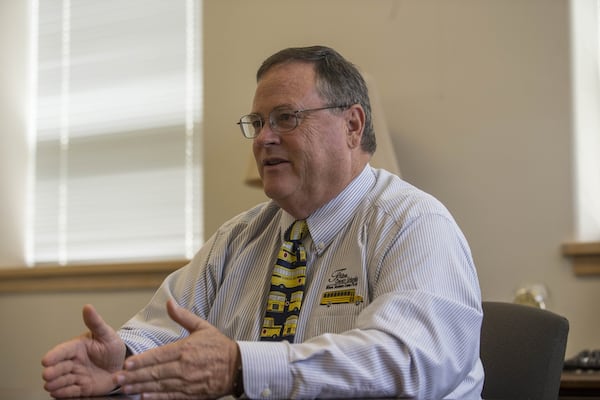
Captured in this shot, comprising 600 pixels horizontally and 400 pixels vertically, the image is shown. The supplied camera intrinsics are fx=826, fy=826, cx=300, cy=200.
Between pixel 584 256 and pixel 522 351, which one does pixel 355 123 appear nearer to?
pixel 522 351

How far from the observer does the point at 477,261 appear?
2885mm

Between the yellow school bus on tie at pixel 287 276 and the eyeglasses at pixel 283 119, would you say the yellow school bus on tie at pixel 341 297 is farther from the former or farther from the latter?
the eyeglasses at pixel 283 119

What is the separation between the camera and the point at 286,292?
1.78 m

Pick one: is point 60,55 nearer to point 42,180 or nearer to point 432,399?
point 42,180

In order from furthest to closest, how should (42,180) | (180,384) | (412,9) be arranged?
(42,180)
(412,9)
(180,384)

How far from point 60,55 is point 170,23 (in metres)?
0.69

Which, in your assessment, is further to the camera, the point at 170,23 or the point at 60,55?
the point at 60,55

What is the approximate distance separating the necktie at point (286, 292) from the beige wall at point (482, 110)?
1.21 m

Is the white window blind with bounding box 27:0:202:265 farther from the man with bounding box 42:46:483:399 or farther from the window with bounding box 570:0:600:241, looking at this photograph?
the man with bounding box 42:46:483:399

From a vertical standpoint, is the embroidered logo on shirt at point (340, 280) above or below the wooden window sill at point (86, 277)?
above

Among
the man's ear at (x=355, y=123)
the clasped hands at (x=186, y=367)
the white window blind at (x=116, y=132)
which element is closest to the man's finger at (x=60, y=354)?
the clasped hands at (x=186, y=367)

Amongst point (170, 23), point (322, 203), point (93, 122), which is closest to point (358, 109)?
point (322, 203)

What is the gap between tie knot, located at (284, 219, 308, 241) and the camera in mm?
1870

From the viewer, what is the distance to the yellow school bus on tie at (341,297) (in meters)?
1.63
